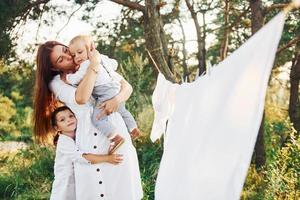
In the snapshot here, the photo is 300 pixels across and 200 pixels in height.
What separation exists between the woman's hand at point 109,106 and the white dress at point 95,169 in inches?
2.8

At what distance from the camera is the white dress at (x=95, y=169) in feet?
10.0

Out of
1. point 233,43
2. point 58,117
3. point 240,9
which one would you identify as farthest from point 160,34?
point 58,117

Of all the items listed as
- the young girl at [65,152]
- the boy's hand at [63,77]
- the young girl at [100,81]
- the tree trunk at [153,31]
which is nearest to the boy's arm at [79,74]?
the young girl at [100,81]

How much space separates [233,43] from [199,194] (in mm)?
10044

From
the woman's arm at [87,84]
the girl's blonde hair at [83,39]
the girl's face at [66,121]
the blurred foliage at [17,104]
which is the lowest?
the blurred foliage at [17,104]

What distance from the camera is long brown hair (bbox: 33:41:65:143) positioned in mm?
3043

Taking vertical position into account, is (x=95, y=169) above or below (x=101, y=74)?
below

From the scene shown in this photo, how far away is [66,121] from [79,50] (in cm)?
48

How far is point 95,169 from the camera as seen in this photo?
121 inches

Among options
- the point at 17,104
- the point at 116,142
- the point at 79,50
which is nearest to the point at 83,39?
the point at 79,50

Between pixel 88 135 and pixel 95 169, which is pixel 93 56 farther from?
pixel 95 169

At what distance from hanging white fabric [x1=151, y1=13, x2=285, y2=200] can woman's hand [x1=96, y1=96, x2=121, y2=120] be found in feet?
1.56

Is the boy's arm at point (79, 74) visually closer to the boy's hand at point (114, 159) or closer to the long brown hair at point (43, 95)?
the long brown hair at point (43, 95)

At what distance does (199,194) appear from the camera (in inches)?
91.0
